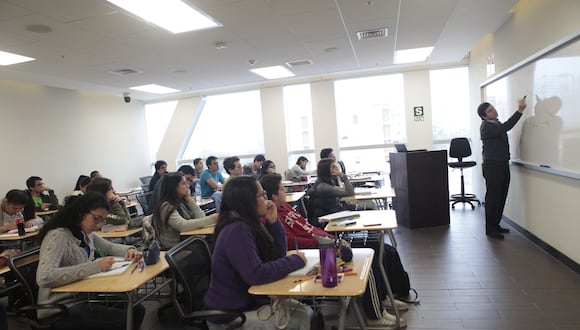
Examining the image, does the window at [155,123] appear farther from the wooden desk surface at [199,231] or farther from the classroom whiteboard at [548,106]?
the classroom whiteboard at [548,106]

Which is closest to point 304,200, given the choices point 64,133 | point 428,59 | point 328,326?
point 328,326

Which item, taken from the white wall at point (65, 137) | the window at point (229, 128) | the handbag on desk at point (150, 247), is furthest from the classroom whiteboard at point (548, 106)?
the white wall at point (65, 137)

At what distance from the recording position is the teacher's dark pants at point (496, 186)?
189 inches

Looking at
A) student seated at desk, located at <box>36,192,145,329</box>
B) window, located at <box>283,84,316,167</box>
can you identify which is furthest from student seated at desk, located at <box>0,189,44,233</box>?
window, located at <box>283,84,316,167</box>

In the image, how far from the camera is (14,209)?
14.9 ft

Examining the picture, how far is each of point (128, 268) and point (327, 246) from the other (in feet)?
4.66

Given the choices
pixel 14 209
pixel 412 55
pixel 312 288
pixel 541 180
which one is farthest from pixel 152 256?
pixel 412 55

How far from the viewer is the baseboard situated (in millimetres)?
3608

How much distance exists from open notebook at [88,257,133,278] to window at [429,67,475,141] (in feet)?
26.8

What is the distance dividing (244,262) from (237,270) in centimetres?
7

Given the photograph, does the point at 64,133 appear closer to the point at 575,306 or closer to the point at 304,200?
the point at 304,200

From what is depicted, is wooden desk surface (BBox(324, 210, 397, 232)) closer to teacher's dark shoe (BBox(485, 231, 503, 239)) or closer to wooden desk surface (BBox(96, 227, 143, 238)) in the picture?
wooden desk surface (BBox(96, 227, 143, 238))

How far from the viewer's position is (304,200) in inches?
188

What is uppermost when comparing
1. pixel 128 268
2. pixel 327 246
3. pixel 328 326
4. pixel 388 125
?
pixel 388 125
